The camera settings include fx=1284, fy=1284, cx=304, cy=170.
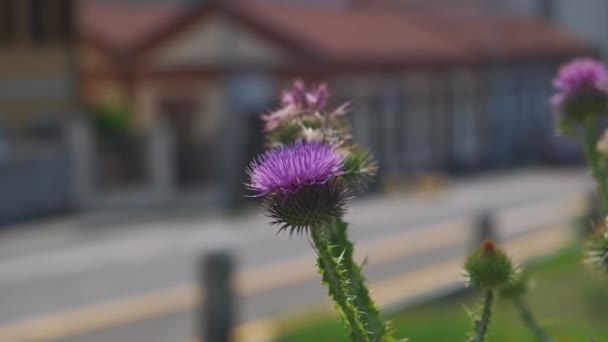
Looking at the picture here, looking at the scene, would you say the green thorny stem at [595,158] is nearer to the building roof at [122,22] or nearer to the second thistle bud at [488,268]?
the second thistle bud at [488,268]

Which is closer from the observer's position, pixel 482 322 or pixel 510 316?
pixel 482 322

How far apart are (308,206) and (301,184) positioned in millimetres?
58

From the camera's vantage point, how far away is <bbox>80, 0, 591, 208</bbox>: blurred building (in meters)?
25.0

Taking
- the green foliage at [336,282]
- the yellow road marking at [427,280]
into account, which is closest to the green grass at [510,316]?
the yellow road marking at [427,280]

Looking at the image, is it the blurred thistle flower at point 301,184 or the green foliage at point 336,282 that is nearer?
the blurred thistle flower at point 301,184

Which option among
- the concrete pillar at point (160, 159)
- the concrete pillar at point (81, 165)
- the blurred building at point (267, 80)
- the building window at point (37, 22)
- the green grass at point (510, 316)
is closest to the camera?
the green grass at point (510, 316)

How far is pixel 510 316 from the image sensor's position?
1095 centimetres

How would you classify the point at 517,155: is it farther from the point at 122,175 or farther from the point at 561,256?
the point at 561,256

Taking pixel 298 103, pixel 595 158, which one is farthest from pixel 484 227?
pixel 298 103

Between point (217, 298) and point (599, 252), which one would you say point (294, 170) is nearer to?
point (599, 252)

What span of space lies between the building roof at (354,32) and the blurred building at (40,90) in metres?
1.89

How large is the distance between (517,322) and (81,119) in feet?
47.7

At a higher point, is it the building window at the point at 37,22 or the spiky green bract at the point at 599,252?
the building window at the point at 37,22

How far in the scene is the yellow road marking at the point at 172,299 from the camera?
43.0ft
